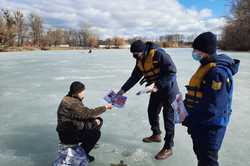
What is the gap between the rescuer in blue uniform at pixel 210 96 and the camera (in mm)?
1721

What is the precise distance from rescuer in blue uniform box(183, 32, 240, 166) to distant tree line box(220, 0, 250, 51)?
3225 cm

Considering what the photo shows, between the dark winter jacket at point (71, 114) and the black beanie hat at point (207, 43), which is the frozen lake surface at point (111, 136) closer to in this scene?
the dark winter jacket at point (71, 114)

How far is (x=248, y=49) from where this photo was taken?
30.5 m

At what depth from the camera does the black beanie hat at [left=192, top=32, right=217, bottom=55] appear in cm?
177

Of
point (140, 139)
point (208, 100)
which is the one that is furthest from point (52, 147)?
point (208, 100)

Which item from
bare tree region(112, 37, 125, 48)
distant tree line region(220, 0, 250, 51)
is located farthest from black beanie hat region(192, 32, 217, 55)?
bare tree region(112, 37, 125, 48)

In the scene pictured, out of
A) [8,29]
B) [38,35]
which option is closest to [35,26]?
[38,35]

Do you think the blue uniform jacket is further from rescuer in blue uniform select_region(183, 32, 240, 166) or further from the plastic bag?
the plastic bag

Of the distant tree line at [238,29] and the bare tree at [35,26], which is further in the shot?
the bare tree at [35,26]

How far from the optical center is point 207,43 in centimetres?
177

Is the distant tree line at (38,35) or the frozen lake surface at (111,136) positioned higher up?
the distant tree line at (38,35)

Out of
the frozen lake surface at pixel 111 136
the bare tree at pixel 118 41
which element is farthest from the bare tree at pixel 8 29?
the frozen lake surface at pixel 111 136

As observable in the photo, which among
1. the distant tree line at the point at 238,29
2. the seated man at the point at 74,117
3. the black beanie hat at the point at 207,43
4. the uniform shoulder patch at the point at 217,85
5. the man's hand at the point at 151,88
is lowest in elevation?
the seated man at the point at 74,117

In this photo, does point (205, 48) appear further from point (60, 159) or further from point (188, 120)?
point (60, 159)
